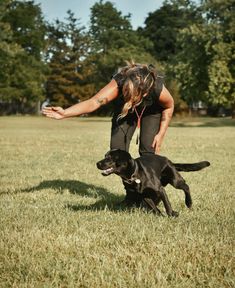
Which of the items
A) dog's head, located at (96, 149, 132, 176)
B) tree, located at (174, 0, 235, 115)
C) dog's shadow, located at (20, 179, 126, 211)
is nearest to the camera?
dog's head, located at (96, 149, 132, 176)

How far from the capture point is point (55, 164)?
11812 mm

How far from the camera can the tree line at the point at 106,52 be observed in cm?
3672

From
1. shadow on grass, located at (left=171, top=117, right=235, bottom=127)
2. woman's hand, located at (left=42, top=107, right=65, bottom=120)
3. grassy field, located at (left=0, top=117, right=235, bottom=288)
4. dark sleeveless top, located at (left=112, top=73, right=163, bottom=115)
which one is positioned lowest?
shadow on grass, located at (left=171, top=117, right=235, bottom=127)

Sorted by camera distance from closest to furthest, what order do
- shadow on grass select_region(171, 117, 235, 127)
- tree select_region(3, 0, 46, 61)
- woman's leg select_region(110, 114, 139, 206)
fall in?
woman's leg select_region(110, 114, 139, 206) < shadow on grass select_region(171, 117, 235, 127) < tree select_region(3, 0, 46, 61)

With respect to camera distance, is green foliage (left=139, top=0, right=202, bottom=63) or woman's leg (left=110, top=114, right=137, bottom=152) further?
green foliage (left=139, top=0, right=202, bottom=63)

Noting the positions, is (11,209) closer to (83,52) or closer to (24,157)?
(24,157)

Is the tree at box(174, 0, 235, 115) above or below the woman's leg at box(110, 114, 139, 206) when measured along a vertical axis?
above

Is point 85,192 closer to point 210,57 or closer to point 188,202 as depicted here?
point 188,202

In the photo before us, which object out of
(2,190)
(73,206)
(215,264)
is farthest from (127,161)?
(2,190)

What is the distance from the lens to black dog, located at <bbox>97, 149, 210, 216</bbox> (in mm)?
5547

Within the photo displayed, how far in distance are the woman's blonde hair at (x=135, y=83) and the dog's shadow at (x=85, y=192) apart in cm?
Answer: 143

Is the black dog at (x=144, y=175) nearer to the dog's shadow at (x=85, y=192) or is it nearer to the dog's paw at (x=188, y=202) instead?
the dog's paw at (x=188, y=202)

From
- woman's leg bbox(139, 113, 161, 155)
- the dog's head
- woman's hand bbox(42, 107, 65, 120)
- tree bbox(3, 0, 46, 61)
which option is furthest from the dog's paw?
tree bbox(3, 0, 46, 61)

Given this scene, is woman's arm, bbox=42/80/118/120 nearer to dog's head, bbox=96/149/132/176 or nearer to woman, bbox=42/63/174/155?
woman, bbox=42/63/174/155
